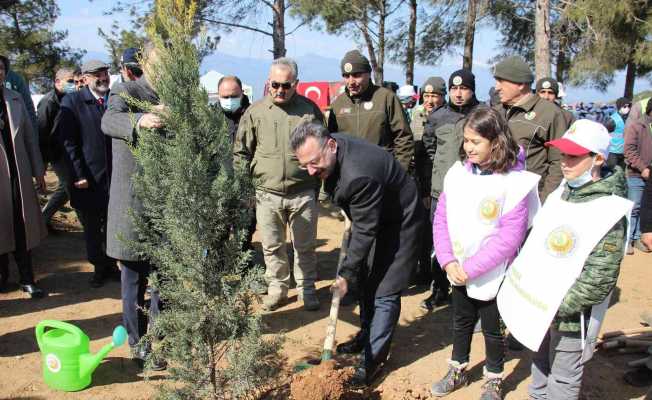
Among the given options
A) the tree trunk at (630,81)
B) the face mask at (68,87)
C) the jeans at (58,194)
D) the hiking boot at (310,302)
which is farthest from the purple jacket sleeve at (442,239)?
the tree trunk at (630,81)

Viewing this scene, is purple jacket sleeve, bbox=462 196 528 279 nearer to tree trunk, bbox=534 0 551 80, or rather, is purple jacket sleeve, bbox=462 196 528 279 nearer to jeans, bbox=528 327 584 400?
jeans, bbox=528 327 584 400

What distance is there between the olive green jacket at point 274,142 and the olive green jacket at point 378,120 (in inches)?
12.7

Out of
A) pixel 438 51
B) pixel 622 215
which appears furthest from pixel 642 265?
pixel 438 51

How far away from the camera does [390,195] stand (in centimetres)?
341

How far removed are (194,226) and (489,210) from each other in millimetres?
1664

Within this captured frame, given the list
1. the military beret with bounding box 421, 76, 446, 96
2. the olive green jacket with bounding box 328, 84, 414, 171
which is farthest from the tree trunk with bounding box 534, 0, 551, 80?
the olive green jacket with bounding box 328, 84, 414, 171

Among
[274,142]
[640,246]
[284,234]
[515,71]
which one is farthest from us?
[640,246]

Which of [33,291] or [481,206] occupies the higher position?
[481,206]

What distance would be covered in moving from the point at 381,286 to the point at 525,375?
1241 mm

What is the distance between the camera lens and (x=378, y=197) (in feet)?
10.4

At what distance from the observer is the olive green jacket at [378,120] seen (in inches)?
185

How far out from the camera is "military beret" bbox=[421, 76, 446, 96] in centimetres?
512

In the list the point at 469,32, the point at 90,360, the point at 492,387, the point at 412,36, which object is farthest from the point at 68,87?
the point at 412,36

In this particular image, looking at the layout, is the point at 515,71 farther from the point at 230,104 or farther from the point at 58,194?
the point at 58,194
